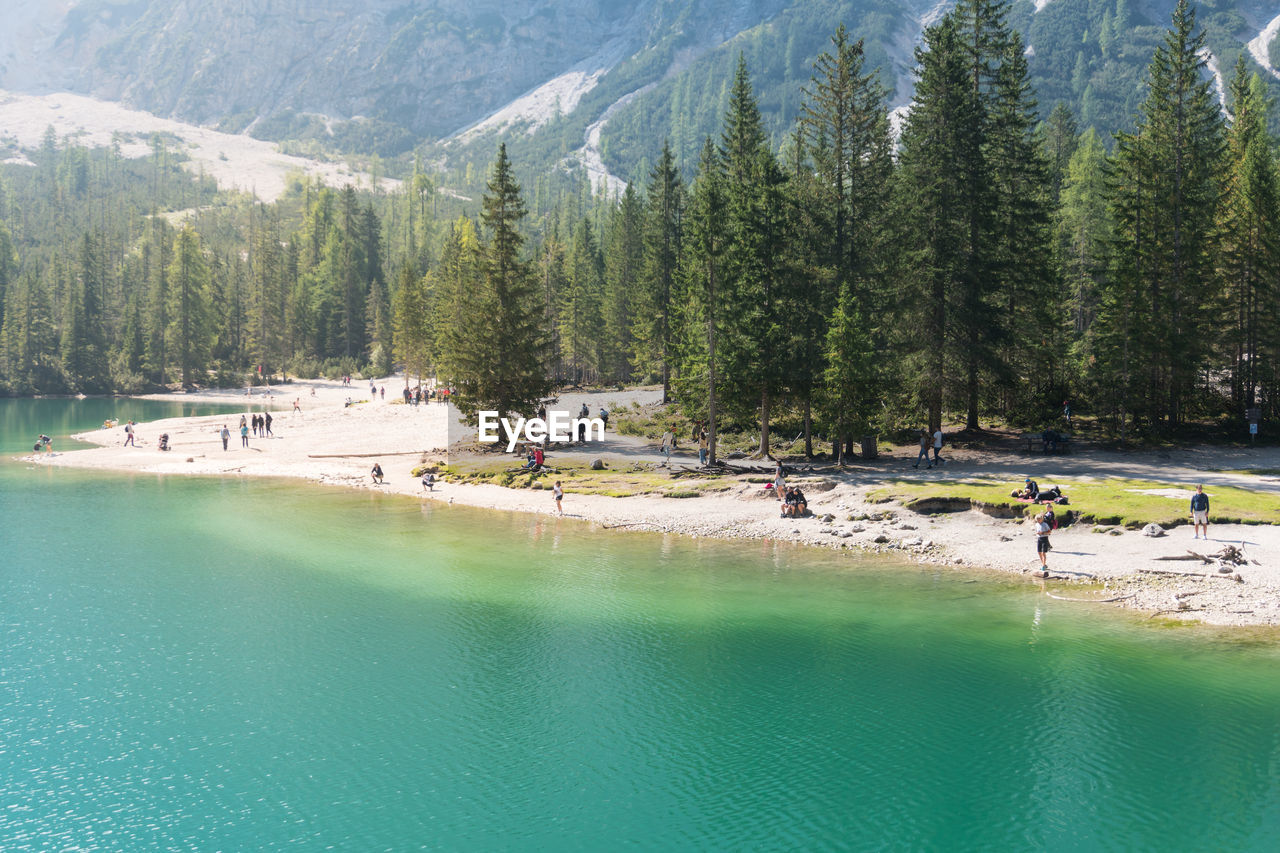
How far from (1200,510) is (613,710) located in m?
24.2

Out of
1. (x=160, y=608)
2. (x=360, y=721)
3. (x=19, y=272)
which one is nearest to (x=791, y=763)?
(x=360, y=721)

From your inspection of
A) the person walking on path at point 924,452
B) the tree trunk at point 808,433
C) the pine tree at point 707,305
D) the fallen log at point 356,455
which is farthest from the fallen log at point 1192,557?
the fallen log at point 356,455

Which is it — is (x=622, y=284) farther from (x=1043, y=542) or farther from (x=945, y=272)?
(x=1043, y=542)

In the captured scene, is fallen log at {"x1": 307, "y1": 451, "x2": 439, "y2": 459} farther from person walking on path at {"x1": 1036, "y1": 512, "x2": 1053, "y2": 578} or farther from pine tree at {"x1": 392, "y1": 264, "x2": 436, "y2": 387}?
person walking on path at {"x1": 1036, "y1": 512, "x2": 1053, "y2": 578}

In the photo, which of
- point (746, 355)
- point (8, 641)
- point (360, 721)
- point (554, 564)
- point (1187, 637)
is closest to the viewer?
point (360, 721)

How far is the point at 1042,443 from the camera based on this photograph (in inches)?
1955

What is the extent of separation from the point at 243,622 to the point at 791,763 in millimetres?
20468

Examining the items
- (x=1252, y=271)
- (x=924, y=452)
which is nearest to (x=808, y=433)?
(x=924, y=452)

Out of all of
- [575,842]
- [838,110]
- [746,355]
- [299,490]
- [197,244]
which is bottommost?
[575,842]

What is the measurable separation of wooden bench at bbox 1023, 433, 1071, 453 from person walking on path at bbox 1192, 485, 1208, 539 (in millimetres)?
16115

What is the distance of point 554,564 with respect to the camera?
36.6 meters

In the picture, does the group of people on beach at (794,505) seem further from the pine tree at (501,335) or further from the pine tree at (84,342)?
the pine tree at (84,342)

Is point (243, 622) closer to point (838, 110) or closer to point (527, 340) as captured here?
point (527, 340)

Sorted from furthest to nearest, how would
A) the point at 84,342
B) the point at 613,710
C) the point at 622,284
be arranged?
1. the point at 84,342
2. the point at 622,284
3. the point at 613,710
